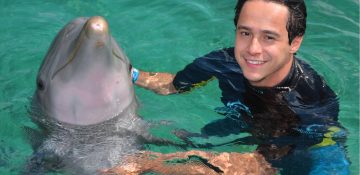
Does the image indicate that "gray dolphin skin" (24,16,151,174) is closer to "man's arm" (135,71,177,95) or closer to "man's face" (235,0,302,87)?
"man's arm" (135,71,177,95)

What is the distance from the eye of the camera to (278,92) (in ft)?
14.1

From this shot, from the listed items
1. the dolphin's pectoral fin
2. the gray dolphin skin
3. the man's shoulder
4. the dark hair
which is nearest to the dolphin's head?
the gray dolphin skin

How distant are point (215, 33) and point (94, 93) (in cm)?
360

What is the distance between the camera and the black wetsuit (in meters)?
4.29

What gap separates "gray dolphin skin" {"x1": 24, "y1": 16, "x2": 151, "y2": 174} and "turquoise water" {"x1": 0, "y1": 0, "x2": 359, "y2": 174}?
34 cm

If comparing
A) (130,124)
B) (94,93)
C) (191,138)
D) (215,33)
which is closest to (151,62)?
(215,33)

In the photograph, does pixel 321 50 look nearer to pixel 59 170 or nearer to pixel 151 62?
pixel 151 62

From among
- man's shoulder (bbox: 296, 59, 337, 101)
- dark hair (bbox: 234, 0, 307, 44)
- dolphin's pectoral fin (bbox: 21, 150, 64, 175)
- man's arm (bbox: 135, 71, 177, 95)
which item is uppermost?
dark hair (bbox: 234, 0, 307, 44)

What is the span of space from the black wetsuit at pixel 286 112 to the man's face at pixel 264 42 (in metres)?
0.18

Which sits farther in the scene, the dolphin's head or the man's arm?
the man's arm

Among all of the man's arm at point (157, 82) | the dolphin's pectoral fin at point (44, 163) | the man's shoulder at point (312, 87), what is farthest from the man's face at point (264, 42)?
the dolphin's pectoral fin at point (44, 163)

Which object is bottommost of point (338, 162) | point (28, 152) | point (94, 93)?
point (28, 152)

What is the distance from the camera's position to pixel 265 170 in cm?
445

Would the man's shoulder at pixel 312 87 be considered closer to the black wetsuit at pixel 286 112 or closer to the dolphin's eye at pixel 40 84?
the black wetsuit at pixel 286 112
